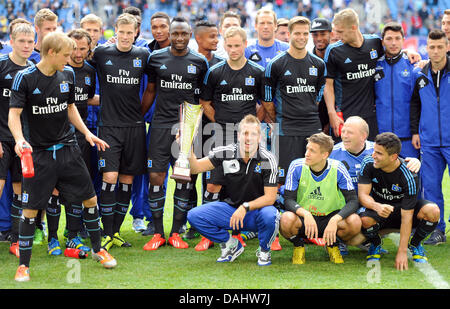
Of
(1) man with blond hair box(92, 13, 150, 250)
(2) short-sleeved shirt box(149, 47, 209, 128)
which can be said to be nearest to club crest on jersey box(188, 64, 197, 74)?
(2) short-sleeved shirt box(149, 47, 209, 128)

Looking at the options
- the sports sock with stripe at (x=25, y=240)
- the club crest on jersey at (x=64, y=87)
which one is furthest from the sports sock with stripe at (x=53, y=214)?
the club crest on jersey at (x=64, y=87)

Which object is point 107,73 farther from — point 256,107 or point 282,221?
point 282,221

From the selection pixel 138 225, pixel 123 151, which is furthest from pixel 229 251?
pixel 138 225

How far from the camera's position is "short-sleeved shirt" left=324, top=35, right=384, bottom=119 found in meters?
6.82

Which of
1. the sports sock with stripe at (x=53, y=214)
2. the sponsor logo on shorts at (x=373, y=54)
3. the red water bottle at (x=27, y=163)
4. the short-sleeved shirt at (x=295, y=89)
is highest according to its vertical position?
the sponsor logo on shorts at (x=373, y=54)

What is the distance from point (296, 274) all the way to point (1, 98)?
340 cm

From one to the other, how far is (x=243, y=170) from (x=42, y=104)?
193cm

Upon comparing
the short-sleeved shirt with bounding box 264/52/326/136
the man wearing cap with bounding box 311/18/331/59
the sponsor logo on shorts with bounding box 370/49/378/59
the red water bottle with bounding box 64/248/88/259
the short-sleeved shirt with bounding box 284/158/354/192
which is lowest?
the red water bottle with bounding box 64/248/88/259

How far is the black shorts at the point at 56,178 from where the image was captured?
17.3ft

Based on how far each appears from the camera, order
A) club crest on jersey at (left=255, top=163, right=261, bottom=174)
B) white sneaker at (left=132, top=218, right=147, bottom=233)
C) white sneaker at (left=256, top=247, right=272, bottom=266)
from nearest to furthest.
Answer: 1. white sneaker at (left=256, top=247, right=272, bottom=266)
2. club crest on jersey at (left=255, top=163, right=261, bottom=174)
3. white sneaker at (left=132, top=218, right=147, bottom=233)

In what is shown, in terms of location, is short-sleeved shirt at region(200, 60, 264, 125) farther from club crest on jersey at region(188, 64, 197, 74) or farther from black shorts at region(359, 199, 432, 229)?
black shorts at region(359, 199, 432, 229)

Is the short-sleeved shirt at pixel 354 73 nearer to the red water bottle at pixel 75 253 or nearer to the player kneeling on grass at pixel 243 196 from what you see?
the player kneeling on grass at pixel 243 196

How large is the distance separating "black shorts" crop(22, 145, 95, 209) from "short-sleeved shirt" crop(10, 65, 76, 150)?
0.10 meters

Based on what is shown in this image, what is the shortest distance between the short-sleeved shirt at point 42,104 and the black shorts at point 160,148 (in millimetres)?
1231
